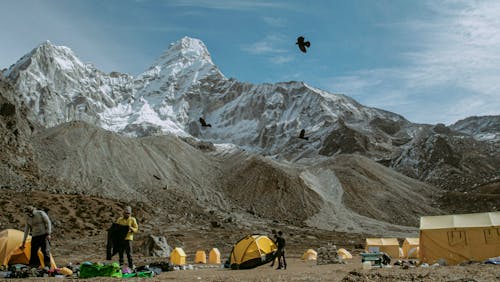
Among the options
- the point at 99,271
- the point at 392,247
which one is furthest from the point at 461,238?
the point at 99,271

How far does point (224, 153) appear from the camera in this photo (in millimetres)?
100500

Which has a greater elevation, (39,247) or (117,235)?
(117,235)

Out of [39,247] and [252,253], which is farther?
[252,253]

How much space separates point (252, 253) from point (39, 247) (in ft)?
33.2

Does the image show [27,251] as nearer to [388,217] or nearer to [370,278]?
[370,278]

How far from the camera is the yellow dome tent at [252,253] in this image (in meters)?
21.4

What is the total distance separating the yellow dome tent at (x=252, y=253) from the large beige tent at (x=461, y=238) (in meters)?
7.60

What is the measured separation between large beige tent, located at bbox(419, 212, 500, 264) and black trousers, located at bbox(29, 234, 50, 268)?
16.8m

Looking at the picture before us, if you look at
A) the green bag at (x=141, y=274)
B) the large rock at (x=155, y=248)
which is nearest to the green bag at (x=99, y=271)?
the green bag at (x=141, y=274)

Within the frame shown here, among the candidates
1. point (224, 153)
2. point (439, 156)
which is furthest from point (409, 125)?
point (224, 153)

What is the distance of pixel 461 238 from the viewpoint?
824 inches

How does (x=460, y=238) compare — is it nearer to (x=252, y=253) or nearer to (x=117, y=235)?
(x=252, y=253)

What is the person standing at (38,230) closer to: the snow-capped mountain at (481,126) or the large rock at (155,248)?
the large rock at (155,248)

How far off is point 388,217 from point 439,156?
48.3m
